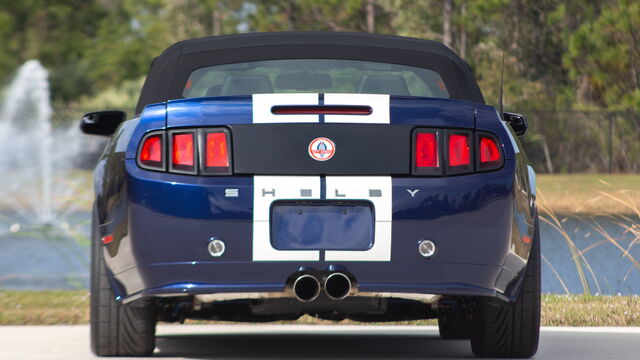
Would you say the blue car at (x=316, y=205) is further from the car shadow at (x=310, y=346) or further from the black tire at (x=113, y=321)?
the car shadow at (x=310, y=346)

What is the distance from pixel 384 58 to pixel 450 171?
3.71 ft

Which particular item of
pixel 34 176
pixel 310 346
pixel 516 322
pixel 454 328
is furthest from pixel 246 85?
pixel 34 176

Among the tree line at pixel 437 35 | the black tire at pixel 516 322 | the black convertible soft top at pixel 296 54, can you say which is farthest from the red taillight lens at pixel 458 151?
the tree line at pixel 437 35

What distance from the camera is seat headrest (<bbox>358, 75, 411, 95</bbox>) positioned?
6.20 meters

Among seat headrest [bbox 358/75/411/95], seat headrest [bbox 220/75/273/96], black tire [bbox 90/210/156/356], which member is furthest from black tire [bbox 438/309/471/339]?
black tire [bbox 90/210/156/356]

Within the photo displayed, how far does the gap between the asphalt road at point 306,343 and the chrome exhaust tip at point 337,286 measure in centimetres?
99

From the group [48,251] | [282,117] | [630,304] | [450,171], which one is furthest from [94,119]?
[48,251]

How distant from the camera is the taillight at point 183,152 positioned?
205 inches

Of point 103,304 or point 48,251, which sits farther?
point 48,251

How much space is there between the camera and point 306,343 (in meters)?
6.90

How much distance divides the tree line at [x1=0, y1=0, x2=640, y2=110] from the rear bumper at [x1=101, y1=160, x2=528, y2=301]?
17.0m

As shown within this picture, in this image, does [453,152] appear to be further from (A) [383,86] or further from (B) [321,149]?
(A) [383,86]

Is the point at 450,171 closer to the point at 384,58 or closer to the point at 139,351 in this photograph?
the point at 384,58

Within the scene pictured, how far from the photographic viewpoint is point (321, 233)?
511 centimetres
